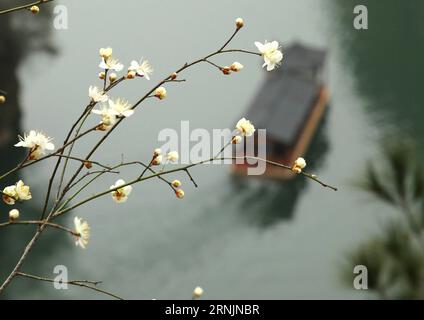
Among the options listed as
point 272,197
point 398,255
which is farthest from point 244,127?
point 272,197

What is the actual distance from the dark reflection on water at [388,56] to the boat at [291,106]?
783 millimetres

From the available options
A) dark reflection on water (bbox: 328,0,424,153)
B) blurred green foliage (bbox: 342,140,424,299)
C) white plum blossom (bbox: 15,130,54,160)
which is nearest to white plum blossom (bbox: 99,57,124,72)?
white plum blossom (bbox: 15,130,54,160)

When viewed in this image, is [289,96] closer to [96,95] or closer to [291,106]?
[291,106]

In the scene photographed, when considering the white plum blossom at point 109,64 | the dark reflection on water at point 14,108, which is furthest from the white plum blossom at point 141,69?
the dark reflection on water at point 14,108

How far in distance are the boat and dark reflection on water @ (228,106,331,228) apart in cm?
16

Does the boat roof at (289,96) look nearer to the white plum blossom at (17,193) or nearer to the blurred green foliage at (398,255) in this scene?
the blurred green foliage at (398,255)

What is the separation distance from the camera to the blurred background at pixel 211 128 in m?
8.70

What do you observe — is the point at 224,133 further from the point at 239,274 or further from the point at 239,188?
the point at 239,274

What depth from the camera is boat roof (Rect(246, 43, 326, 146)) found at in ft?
31.0

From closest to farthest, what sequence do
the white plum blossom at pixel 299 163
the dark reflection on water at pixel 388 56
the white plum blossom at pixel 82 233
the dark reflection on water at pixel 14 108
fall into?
the white plum blossom at pixel 82 233
the white plum blossom at pixel 299 163
the dark reflection on water at pixel 14 108
the dark reflection on water at pixel 388 56

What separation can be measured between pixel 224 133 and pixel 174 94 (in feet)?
4.26

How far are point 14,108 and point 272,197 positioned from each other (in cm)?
362

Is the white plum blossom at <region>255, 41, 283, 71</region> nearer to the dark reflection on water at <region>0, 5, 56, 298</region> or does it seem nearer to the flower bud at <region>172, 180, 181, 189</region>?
the flower bud at <region>172, 180, 181, 189</region>
